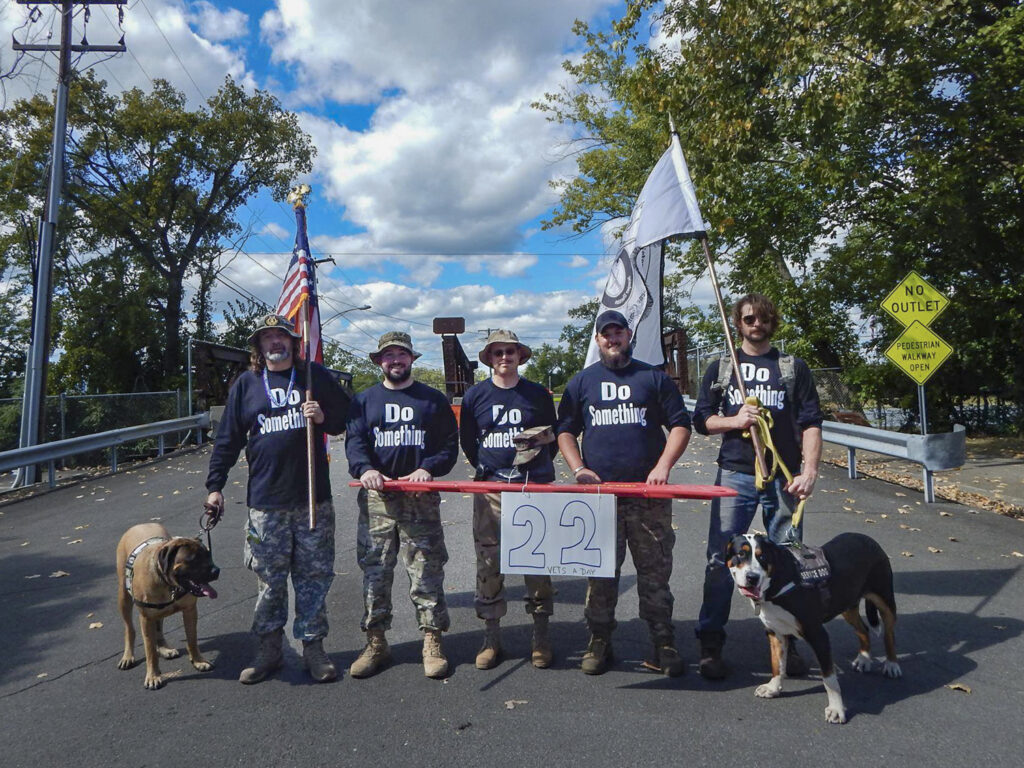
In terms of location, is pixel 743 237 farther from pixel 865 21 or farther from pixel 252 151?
pixel 252 151

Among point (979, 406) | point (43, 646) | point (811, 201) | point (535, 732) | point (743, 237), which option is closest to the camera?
point (535, 732)

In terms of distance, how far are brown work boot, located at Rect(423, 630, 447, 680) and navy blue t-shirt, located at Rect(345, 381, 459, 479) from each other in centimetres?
95

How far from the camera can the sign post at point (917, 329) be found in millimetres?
10180

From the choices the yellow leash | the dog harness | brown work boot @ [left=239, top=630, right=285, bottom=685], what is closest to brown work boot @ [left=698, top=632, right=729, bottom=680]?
the yellow leash

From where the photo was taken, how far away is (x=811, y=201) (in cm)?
1447

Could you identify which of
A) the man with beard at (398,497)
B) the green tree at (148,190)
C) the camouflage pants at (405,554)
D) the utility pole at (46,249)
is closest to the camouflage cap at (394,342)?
the man with beard at (398,497)

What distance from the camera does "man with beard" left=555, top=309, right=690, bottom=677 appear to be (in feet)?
14.3

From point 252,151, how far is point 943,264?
91.7 feet

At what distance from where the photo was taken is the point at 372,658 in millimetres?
4488

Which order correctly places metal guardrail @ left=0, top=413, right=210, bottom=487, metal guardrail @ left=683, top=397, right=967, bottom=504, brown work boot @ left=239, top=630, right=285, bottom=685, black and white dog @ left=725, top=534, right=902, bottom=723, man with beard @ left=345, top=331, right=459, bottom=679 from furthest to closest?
metal guardrail @ left=0, top=413, right=210, bottom=487, metal guardrail @ left=683, top=397, right=967, bottom=504, man with beard @ left=345, top=331, right=459, bottom=679, brown work boot @ left=239, top=630, right=285, bottom=685, black and white dog @ left=725, top=534, right=902, bottom=723

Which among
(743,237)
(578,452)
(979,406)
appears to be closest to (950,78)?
(743,237)

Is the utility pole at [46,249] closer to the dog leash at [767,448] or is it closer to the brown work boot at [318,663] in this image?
the brown work boot at [318,663]

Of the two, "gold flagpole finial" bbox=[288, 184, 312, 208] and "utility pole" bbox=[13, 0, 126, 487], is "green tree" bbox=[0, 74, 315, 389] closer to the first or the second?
"utility pole" bbox=[13, 0, 126, 487]

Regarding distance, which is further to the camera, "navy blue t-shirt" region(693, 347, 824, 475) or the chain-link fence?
the chain-link fence
